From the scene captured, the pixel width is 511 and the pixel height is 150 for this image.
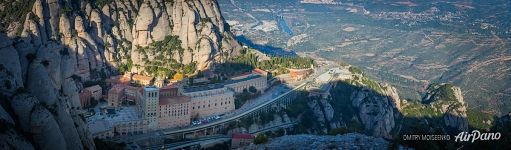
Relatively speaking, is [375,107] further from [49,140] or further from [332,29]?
[332,29]

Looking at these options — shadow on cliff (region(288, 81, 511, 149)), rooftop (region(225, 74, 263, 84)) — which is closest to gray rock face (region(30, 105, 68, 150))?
shadow on cliff (region(288, 81, 511, 149))

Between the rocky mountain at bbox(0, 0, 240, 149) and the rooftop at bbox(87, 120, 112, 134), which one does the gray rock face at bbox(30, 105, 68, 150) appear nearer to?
the rocky mountain at bbox(0, 0, 240, 149)

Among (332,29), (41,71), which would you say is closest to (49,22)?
(41,71)

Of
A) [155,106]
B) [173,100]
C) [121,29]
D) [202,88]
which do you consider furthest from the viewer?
[121,29]

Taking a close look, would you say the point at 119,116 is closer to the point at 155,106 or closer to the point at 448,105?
the point at 155,106

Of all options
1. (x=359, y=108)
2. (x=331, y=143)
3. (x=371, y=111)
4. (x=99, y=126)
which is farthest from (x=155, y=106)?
(x=371, y=111)
